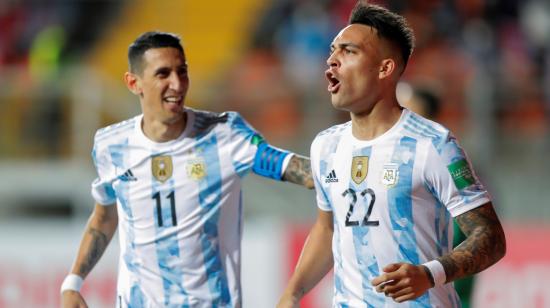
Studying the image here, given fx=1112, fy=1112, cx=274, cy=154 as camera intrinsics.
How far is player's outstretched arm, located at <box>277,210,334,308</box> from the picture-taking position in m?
5.23

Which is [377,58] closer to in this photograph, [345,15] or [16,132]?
[16,132]

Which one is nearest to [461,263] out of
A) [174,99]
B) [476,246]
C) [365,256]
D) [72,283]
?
[476,246]

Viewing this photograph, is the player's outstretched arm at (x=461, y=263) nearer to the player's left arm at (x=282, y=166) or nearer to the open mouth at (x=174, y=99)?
the player's left arm at (x=282, y=166)

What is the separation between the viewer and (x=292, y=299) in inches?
202

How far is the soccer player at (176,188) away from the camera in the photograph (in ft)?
19.3

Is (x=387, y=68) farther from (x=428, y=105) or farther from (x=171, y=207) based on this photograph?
(x=428, y=105)

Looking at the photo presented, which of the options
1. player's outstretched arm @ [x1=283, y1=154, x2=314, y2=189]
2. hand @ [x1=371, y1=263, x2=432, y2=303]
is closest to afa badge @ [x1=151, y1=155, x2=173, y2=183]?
player's outstretched arm @ [x1=283, y1=154, x2=314, y2=189]

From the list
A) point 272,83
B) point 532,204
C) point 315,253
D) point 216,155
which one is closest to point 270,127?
point 272,83

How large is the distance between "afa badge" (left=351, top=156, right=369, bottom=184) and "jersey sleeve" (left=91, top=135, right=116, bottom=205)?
183cm

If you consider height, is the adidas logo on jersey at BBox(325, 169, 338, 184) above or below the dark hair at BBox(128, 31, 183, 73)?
below

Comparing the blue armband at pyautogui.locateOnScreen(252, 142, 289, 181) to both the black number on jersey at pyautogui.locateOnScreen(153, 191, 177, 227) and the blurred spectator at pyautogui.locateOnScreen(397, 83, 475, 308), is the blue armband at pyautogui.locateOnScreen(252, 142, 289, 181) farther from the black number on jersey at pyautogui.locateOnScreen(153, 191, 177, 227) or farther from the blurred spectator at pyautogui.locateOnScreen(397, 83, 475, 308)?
the blurred spectator at pyautogui.locateOnScreen(397, 83, 475, 308)

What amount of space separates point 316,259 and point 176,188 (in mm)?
1083

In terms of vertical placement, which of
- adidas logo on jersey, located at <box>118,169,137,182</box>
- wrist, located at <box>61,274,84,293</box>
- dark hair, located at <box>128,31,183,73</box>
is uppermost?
dark hair, located at <box>128,31,183,73</box>

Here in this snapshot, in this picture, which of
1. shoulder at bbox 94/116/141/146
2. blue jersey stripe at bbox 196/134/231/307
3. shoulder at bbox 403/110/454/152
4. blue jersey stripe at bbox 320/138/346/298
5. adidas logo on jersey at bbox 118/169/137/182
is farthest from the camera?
shoulder at bbox 94/116/141/146
